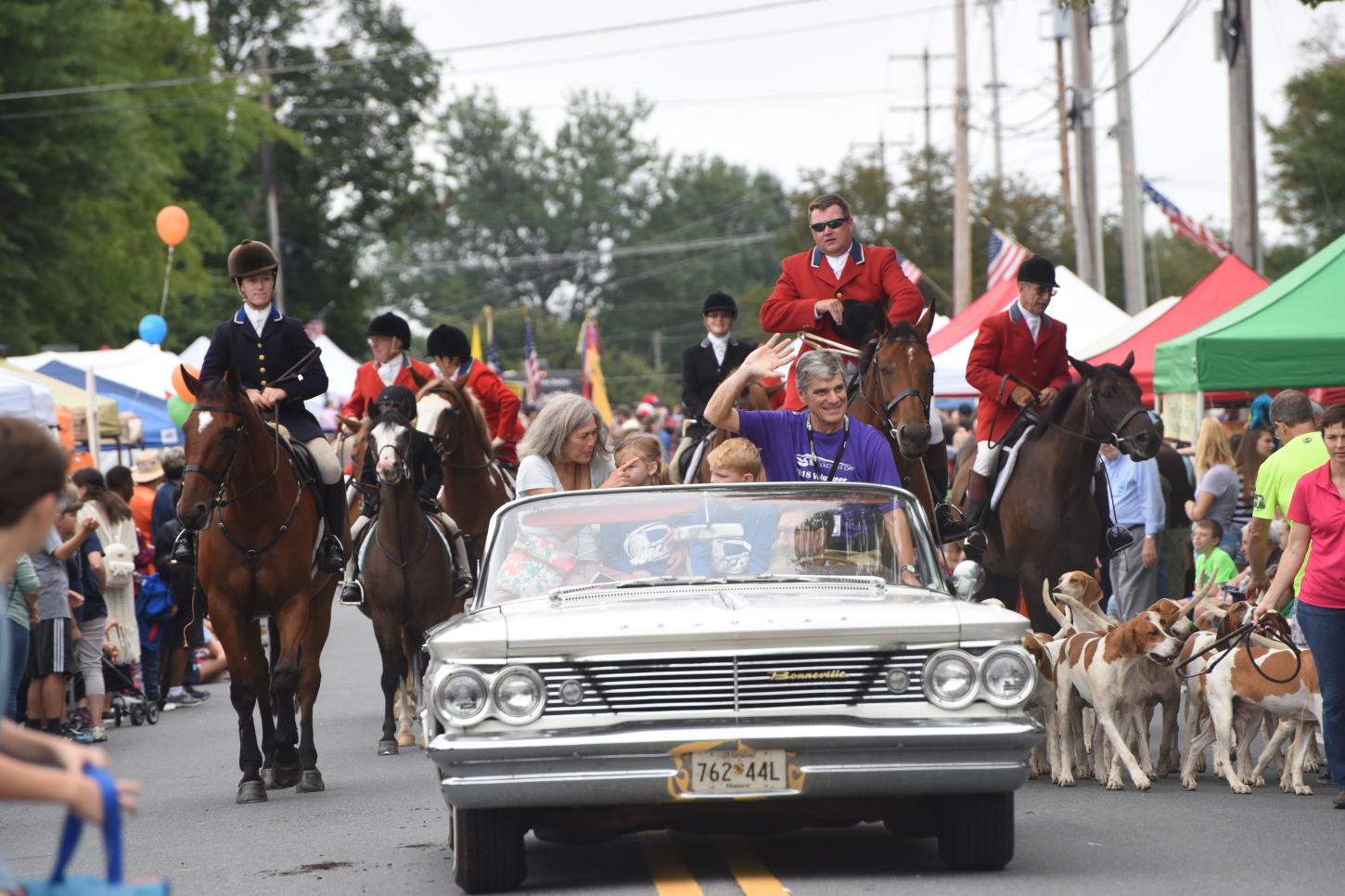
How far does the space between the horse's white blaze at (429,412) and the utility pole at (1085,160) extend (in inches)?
619

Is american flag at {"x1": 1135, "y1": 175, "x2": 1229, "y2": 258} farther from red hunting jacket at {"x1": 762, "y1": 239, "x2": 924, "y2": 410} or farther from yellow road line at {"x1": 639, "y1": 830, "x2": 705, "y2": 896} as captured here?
yellow road line at {"x1": 639, "y1": 830, "x2": 705, "y2": 896}

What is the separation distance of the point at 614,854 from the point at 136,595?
32.2ft

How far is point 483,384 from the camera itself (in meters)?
15.9

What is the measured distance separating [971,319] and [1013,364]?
1200cm

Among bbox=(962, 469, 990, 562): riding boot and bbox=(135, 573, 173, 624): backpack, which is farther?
bbox=(135, 573, 173, 624): backpack

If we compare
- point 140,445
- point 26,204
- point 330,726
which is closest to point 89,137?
point 26,204

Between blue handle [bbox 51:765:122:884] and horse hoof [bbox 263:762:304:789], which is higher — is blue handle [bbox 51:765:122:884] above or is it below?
above

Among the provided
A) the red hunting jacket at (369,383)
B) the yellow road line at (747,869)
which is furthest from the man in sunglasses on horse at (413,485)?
the yellow road line at (747,869)

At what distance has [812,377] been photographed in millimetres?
9297

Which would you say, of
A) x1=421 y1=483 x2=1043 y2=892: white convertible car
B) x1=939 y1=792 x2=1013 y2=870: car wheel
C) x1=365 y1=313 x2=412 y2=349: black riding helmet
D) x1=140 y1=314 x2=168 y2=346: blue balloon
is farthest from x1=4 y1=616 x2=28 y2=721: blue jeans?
x1=140 y1=314 x2=168 y2=346: blue balloon

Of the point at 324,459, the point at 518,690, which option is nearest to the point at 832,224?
the point at 324,459

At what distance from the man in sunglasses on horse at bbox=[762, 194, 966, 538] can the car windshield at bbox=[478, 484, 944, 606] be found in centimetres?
Result: 385

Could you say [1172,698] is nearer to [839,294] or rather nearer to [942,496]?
[942,496]

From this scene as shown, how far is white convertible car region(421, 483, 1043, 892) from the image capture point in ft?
20.4
